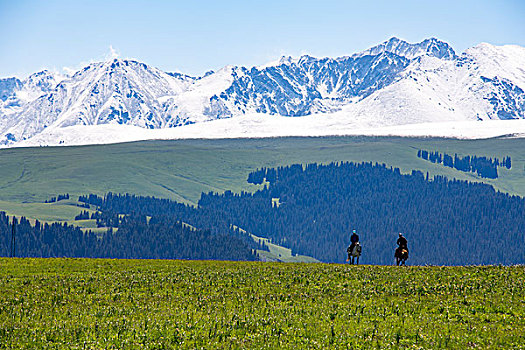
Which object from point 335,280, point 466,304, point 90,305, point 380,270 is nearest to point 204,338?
point 90,305

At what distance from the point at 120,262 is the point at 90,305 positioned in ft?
85.1

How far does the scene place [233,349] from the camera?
27.5m

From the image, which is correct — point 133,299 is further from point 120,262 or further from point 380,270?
point 120,262

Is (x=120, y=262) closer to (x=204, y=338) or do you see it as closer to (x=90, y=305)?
(x=90, y=305)

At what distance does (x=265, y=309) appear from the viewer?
3534cm

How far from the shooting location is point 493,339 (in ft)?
93.4

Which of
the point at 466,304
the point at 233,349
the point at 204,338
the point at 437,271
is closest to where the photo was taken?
the point at 233,349

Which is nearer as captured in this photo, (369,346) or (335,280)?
(369,346)

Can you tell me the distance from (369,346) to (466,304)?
10.5 metres

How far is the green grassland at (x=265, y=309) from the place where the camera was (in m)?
28.8

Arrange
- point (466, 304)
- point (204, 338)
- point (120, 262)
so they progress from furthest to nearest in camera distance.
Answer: point (120, 262) < point (466, 304) < point (204, 338)

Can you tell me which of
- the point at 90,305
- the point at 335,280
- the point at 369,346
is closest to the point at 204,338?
the point at 369,346

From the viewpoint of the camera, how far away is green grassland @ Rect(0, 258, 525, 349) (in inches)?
1135

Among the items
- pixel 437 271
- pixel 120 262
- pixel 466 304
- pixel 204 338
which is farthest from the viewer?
pixel 120 262
